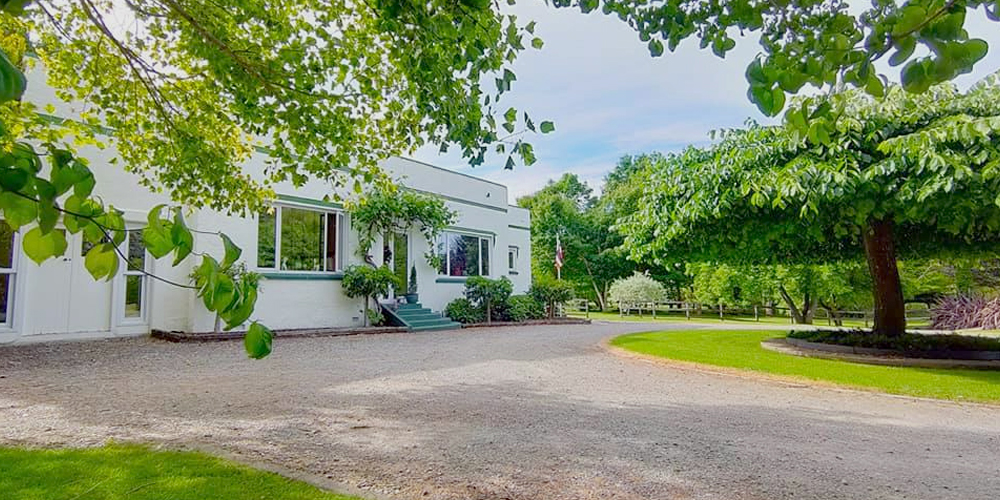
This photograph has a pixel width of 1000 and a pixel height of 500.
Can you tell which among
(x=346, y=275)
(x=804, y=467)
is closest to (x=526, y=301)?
(x=346, y=275)

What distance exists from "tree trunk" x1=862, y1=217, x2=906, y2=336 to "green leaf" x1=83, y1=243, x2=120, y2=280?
10801 millimetres

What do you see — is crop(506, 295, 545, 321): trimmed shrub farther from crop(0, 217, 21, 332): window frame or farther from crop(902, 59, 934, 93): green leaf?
crop(902, 59, 934, 93): green leaf

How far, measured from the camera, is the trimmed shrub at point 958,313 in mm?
17703

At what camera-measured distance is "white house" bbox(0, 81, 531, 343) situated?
27.8ft

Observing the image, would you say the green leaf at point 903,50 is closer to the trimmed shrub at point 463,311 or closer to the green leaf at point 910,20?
the green leaf at point 910,20

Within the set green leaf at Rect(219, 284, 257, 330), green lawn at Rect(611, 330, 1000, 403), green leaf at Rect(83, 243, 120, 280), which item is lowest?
green lawn at Rect(611, 330, 1000, 403)

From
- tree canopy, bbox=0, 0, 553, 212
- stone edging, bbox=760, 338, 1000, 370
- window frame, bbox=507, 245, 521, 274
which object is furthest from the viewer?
window frame, bbox=507, 245, 521, 274

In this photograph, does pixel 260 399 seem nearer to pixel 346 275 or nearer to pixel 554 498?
pixel 554 498

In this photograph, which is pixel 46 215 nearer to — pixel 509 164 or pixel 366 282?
pixel 509 164

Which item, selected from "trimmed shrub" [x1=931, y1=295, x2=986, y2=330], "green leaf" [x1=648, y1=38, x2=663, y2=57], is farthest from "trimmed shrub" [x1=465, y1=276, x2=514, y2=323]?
"trimmed shrub" [x1=931, y1=295, x2=986, y2=330]

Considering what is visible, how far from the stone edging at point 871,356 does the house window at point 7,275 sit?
40.6 ft

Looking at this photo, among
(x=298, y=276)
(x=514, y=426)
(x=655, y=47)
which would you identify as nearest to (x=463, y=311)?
(x=298, y=276)

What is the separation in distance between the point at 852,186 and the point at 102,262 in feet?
25.5

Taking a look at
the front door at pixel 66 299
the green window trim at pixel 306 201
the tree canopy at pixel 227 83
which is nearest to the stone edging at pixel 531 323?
the green window trim at pixel 306 201
